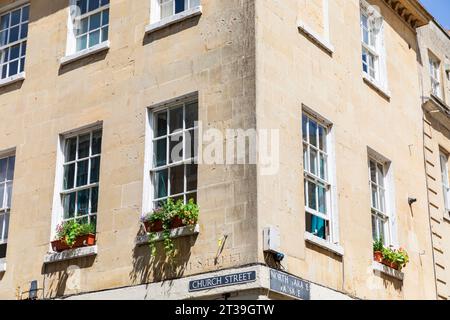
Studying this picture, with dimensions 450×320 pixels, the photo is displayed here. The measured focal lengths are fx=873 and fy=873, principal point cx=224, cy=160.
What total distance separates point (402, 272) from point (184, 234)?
5166mm

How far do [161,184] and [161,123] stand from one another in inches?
→ 47.2

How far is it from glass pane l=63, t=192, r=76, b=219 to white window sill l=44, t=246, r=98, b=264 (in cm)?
81

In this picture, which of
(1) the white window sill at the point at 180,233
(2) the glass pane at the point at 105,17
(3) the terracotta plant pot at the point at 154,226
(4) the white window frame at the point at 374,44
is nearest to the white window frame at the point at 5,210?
(2) the glass pane at the point at 105,17

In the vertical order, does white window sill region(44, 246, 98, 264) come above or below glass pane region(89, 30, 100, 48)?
below

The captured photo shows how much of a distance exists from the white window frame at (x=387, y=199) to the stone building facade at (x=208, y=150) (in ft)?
0.10

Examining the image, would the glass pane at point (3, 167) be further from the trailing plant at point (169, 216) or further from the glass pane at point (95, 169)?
the trailing plant at point (169, 216)

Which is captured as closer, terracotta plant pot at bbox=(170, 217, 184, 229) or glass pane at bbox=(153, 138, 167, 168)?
terracotta plant pot at bbox=(170, 217, 184, 229)

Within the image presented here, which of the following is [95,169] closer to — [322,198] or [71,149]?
[71,149]

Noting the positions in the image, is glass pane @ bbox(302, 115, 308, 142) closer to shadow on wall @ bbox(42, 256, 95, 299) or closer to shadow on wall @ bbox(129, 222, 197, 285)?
shadow on wall @ bbox(129, 222, 197, 285)

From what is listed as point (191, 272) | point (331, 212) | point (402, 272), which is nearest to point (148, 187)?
point (191, 272)

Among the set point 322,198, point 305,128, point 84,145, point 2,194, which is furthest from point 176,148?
point 2,194

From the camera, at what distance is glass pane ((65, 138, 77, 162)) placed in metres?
16.6

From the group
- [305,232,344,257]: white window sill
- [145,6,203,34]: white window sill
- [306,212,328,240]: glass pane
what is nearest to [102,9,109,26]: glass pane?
[145,6,203,34]: white window sill

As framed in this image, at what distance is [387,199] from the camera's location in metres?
17.8
